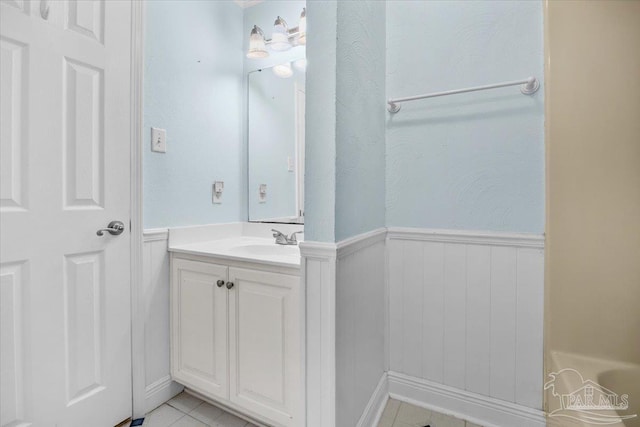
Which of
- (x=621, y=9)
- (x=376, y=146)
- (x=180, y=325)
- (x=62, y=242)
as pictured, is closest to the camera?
(x=621, y=9)

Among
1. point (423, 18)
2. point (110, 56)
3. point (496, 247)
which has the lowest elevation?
point (496, 247)

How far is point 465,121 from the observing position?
1.43m

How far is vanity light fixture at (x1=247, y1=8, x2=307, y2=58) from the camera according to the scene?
5.95 feet

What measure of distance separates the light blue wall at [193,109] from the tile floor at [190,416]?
898 millimetres

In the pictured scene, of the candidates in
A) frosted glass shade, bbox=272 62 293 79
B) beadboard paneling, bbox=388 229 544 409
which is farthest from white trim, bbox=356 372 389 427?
frosted glass shade, bbox=272 62 293 79

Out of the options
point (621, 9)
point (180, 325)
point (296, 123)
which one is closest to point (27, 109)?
point (180, 325)

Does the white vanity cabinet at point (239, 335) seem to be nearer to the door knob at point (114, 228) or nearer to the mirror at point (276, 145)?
the door knob at point (114, 228)

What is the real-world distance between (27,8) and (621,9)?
5.96 ft

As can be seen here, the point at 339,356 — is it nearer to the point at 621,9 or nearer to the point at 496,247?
the point at 496,247

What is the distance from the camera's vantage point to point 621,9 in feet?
2.54

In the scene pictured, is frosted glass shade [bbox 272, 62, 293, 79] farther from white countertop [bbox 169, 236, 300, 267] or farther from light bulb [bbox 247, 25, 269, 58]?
white countertop [bbox 169, 236, 300, 267]

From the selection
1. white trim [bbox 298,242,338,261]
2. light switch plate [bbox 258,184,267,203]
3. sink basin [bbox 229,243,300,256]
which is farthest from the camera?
light switch plate [bbox 258,184,267,203]

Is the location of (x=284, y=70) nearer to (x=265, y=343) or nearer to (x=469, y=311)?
(x=265, y=343)

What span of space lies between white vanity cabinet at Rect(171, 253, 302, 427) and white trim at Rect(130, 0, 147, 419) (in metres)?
0.17
